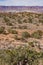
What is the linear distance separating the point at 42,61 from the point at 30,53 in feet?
3.58

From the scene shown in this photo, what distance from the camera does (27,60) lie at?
14.2 meters

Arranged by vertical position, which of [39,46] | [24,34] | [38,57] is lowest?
[24,34]

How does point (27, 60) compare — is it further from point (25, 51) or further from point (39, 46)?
point (39, 46)

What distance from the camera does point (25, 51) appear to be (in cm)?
1479

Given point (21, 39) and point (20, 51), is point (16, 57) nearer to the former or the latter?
point (20, 51)

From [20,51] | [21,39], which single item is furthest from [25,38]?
[20,51]

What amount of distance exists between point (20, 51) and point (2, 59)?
1.30 metres

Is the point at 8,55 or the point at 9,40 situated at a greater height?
the point at 8,55

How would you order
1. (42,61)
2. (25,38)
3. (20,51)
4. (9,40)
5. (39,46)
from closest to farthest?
(42,61) → (20,51) → (39,46) → (9,40) → (25,38)

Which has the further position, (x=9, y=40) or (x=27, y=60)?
(x=9, y=40)

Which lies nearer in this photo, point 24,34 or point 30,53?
point 30,53

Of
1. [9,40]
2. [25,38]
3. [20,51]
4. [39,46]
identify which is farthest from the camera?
[25,38]

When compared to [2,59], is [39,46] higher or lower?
lower

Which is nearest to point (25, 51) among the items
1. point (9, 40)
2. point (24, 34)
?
point (9, 40)
